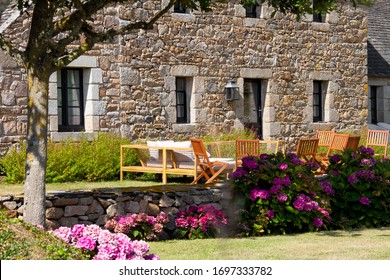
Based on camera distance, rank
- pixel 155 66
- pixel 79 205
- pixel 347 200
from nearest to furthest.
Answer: pixel 79 205
pixel 347 200
pixel 155 66

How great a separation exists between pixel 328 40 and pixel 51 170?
8.75 m

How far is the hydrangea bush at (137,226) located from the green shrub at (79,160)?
18.2 feet

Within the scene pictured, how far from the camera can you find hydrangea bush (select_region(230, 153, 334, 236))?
428 inches

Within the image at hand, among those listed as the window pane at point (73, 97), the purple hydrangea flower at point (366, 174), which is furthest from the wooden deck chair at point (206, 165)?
the window pane at point (73, 97)

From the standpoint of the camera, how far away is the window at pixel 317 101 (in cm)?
2180

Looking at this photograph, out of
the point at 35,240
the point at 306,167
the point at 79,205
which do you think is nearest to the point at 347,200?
the point at 306,167

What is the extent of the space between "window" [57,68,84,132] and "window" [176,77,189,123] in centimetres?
238

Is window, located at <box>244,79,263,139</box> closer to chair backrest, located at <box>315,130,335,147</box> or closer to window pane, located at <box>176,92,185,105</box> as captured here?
chair backrest, located at <box>315,130,335,147</box>

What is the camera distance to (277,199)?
10.9 meters

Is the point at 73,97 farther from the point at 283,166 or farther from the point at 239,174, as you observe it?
the point at 283,166

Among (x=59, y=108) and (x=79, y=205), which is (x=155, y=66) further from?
(x=79, y=205)

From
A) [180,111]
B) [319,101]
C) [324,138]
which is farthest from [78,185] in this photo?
[319,101]

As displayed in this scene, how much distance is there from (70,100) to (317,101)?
7024mm

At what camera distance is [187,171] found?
583 inches
